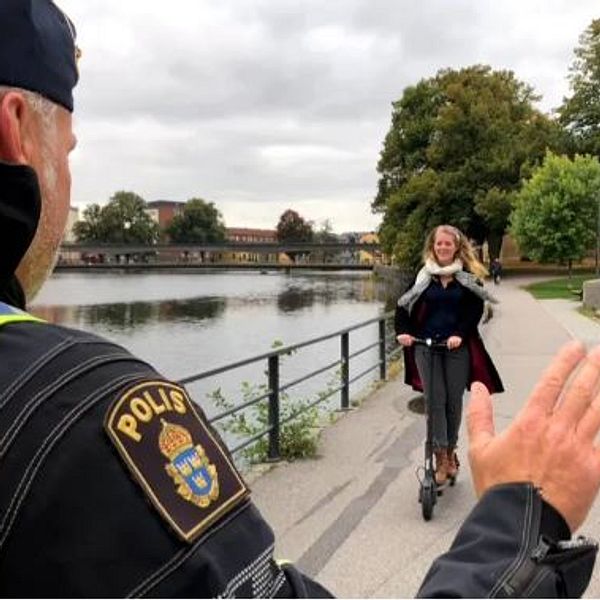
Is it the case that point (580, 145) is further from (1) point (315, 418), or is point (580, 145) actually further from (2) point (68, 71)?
(2) point (68, 71)

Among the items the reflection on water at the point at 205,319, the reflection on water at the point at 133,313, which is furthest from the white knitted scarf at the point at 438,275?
the reflection on water at the point at 133,313

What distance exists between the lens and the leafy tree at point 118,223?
449ft

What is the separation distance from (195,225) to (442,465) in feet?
455

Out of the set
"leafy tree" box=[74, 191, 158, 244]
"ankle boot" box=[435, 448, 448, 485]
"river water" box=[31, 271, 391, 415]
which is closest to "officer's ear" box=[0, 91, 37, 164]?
"ankle boot" box=[435, 448, 448, 485]

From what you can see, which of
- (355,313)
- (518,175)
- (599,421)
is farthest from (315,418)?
(518,175)

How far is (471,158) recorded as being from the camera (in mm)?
54938

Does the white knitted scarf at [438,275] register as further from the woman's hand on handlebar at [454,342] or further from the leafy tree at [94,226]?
the leafy tree at [94,226]

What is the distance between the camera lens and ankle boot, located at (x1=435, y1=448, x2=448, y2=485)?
620cm

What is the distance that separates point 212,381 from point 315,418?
621 centimetres

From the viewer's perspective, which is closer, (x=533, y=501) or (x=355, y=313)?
(x=533, y=501)

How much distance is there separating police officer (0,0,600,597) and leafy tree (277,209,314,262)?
139 m

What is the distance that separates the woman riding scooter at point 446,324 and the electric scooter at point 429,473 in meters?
0.04

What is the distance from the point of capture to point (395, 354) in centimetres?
1459

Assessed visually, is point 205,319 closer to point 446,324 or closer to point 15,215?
point 446,324
